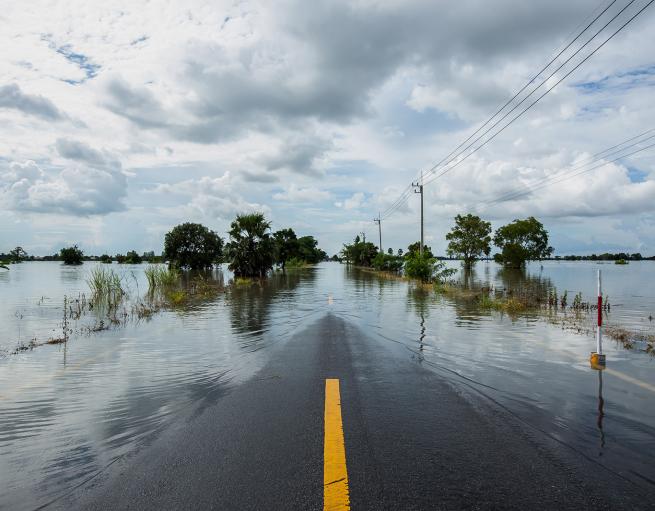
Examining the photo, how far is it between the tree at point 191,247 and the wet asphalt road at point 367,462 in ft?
259

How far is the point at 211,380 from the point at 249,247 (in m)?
38.3

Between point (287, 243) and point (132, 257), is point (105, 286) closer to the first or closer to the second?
point (287, 243)

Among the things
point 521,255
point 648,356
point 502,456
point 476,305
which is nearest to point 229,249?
point 476,305

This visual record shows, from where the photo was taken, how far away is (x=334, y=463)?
3602 millimetres

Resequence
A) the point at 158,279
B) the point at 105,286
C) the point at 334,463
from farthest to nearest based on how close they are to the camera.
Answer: the point at 158,279 → the point at 105,286 → the point at 334,463

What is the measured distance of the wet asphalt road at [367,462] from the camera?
10.0 feet

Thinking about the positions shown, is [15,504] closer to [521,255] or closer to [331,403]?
[331,403]

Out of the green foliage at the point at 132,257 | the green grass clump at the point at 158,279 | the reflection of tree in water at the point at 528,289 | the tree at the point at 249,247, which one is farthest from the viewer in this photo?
the green foliage at the point at 132,257

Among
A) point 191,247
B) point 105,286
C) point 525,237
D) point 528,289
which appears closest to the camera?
point 105,286

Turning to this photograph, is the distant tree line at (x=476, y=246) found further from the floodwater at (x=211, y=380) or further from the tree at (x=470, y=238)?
the floodwater at (x=211, y=380)

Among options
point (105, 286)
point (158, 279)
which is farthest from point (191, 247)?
point (105, 286)

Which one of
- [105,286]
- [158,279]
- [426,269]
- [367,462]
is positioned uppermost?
[426,269]

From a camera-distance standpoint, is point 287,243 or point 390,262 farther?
point 287,243

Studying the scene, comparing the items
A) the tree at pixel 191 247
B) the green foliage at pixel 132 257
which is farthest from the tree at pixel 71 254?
the tree at pixel 191 247
